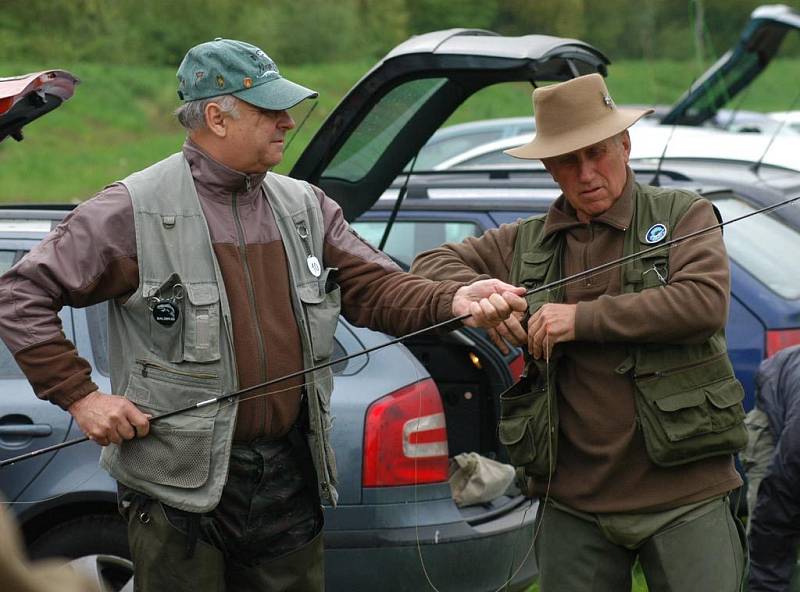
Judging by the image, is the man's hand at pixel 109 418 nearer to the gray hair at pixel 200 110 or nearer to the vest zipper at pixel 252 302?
the vest zipper at pixel 252 302

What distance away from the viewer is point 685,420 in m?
3.10

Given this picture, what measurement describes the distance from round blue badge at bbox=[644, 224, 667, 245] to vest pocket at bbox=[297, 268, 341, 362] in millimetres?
781

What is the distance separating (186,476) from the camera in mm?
3098

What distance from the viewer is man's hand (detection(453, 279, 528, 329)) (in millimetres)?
3182

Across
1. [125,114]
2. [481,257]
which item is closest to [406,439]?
[481,257]

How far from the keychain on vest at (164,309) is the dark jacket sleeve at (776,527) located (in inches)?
79.3

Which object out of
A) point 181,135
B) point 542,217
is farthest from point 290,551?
point 181,135

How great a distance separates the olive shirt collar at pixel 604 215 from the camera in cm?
326

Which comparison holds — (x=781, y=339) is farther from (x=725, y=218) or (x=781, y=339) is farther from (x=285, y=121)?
(x=285, y=121)

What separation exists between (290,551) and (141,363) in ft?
2.01

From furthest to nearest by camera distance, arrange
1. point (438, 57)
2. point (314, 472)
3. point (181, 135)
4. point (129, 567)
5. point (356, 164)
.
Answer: point (181, 135), point (356, 164), point (438, 57), point (129, 567), point (314, 472)

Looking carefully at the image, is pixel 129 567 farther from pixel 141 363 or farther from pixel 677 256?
pixel 677 256

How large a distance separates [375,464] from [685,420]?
1374 mm

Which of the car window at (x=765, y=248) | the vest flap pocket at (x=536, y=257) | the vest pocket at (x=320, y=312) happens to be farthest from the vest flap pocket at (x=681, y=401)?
the car window at (x=765, y=248)
